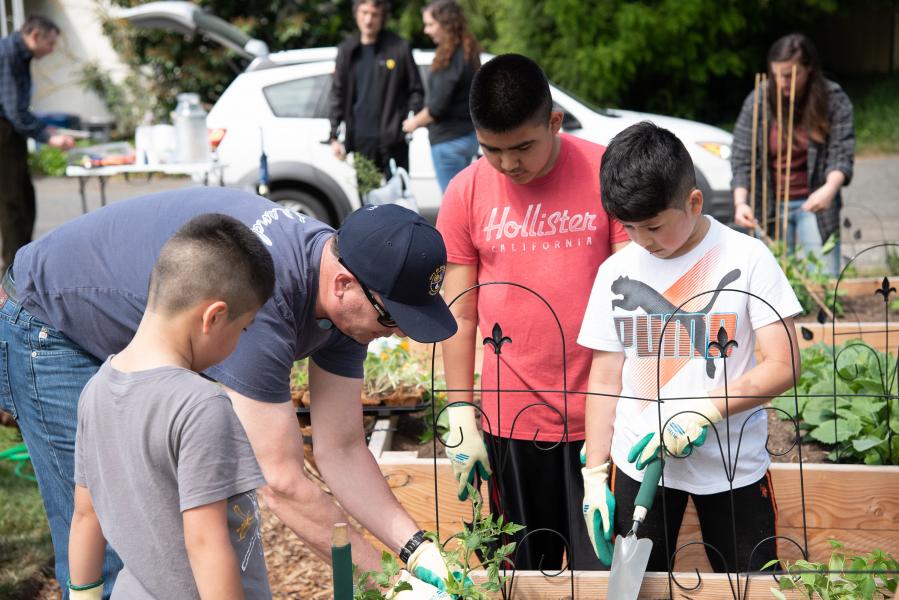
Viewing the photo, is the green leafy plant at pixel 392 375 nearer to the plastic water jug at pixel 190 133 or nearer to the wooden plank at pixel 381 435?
the wooden plank at pixel 381 435

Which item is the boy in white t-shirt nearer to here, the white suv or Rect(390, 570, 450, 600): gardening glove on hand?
Rect(390, 570, 450, 600): gardening glove on hand

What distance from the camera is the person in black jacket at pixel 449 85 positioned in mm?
6641

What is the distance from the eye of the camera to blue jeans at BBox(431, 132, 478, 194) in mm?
6887

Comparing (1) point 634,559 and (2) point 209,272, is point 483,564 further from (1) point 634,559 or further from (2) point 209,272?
(2) point 209,272

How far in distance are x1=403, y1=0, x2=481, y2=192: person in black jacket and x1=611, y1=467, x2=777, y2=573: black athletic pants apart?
181 inches

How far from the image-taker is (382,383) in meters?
3.92

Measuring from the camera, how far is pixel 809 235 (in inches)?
217

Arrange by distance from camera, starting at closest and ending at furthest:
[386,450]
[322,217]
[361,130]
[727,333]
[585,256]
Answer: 1. [727,333]
2. [585,256]
3. [386,450]
4. [361,130]
5. [322,217]

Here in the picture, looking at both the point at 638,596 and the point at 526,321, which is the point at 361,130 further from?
the point at 638,596

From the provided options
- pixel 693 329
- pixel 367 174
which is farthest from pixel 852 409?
pixel 367 174

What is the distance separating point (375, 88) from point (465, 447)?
4770 mm

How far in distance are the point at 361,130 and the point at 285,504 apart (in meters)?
5.29

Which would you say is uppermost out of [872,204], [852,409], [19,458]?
[852,409]

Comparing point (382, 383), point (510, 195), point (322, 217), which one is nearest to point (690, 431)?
point (510, 195)
